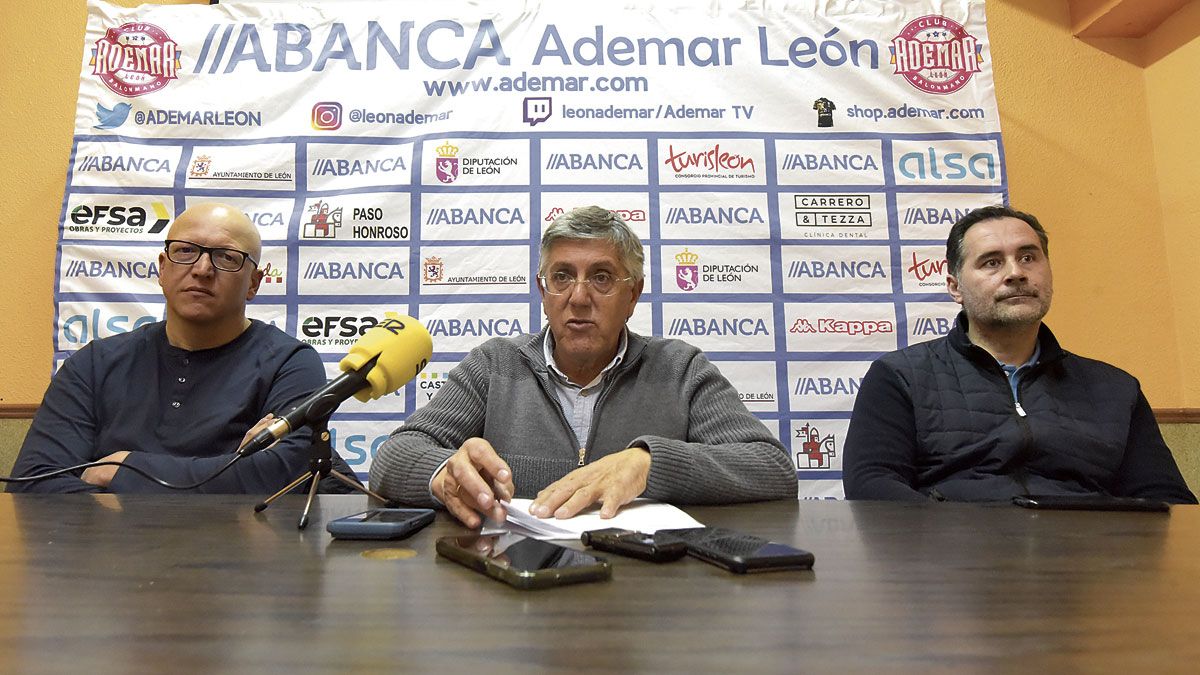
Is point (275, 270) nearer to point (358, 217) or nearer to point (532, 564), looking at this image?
point (358, 217)

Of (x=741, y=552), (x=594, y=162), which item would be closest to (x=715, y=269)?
(x=594, y=162)

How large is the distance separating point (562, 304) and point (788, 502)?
0.67 m

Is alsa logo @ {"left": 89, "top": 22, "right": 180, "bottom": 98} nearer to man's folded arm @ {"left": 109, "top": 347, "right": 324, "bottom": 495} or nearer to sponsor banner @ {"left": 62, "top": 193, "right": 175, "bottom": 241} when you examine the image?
sponsor banner @ {"left": 62, "top": 193, "right": 175, "bottom": 241}

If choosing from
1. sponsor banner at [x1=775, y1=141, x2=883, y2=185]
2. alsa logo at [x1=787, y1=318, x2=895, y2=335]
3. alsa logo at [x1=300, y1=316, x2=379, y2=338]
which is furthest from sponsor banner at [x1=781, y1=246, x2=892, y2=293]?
alsa logo at [x1=300, y1=316, x2=379, y2=338]

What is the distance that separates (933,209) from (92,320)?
118 inches

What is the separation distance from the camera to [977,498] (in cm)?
156

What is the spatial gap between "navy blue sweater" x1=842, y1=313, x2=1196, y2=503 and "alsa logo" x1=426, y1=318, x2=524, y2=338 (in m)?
1.30

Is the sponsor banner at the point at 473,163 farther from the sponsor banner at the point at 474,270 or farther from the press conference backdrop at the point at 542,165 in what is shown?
the sponsor banner at the point at 474,270

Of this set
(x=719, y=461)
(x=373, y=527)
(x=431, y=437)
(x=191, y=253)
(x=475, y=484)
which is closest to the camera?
(x=373, y=527)

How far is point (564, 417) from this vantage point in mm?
1626

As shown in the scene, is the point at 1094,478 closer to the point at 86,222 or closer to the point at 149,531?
the point at 149,531

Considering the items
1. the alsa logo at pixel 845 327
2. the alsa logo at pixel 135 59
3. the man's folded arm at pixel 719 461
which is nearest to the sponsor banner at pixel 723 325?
the alsa logo at pixel 845 327

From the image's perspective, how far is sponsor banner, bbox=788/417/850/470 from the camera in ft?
8.54

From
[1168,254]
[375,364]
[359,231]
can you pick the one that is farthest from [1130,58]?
[375,364]
